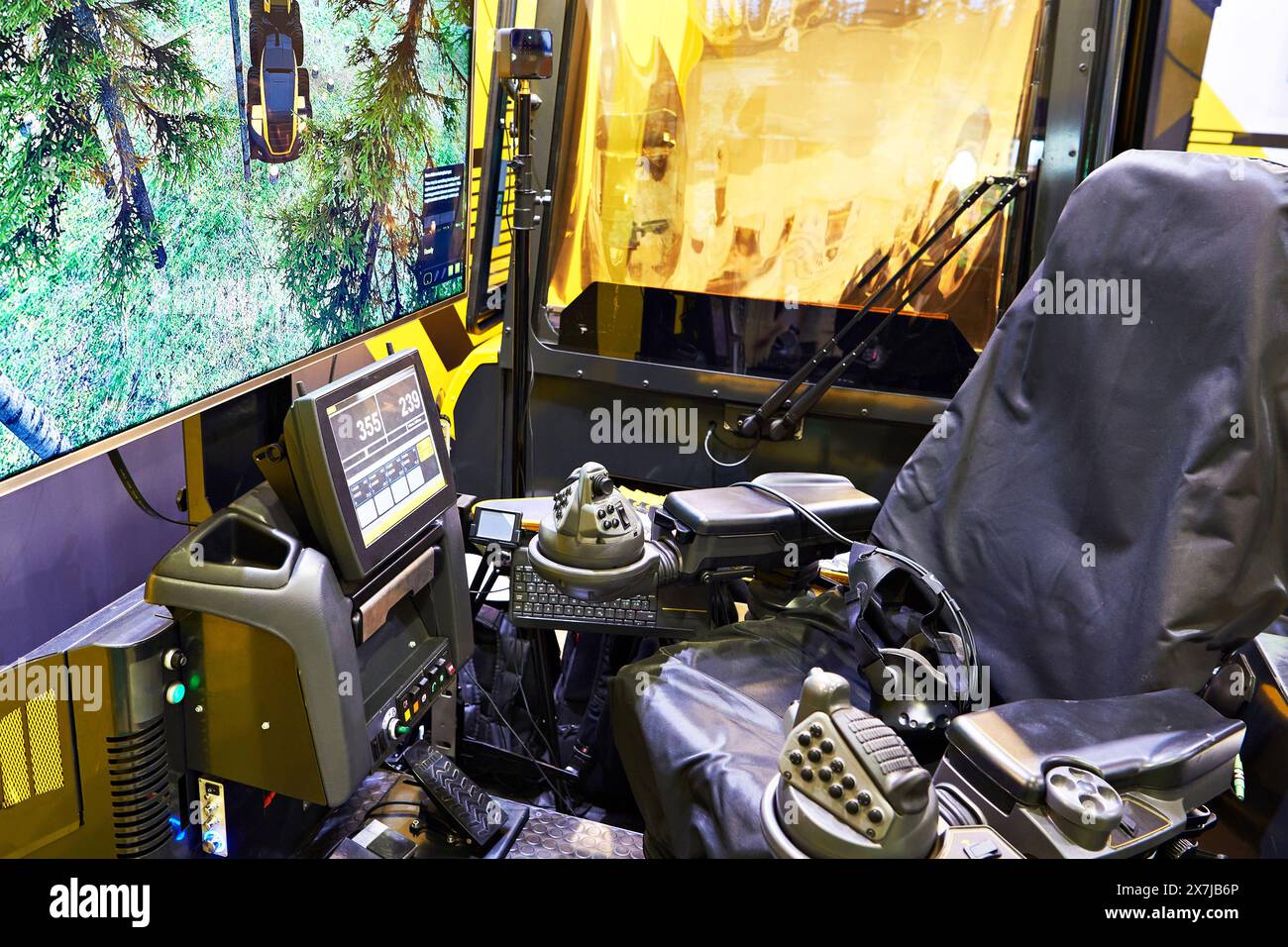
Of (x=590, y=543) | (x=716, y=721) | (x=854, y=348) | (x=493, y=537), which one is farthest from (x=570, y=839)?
(x=854, y=348)

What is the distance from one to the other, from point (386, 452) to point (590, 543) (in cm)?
49

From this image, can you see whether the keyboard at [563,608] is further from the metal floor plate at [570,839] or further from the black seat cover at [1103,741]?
the black seat cover at [1103,741]

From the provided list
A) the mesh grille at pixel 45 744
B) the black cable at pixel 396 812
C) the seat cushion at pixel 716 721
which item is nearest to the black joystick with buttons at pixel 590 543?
the seat cushion at pixel 716 721

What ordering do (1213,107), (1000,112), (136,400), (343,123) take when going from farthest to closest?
(1000,112) → (1213,107) → (343,123) → (136,400)

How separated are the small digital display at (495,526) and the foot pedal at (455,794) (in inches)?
21.4

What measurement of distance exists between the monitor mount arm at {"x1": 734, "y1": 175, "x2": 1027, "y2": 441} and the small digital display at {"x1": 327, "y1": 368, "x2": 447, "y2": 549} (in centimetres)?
119

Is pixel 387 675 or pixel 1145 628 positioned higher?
pixel 1145 628

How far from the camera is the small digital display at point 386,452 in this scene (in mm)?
1487

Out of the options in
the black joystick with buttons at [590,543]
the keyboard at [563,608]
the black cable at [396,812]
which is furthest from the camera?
the keyboard at [563,608]

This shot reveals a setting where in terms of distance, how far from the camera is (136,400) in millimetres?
1367
